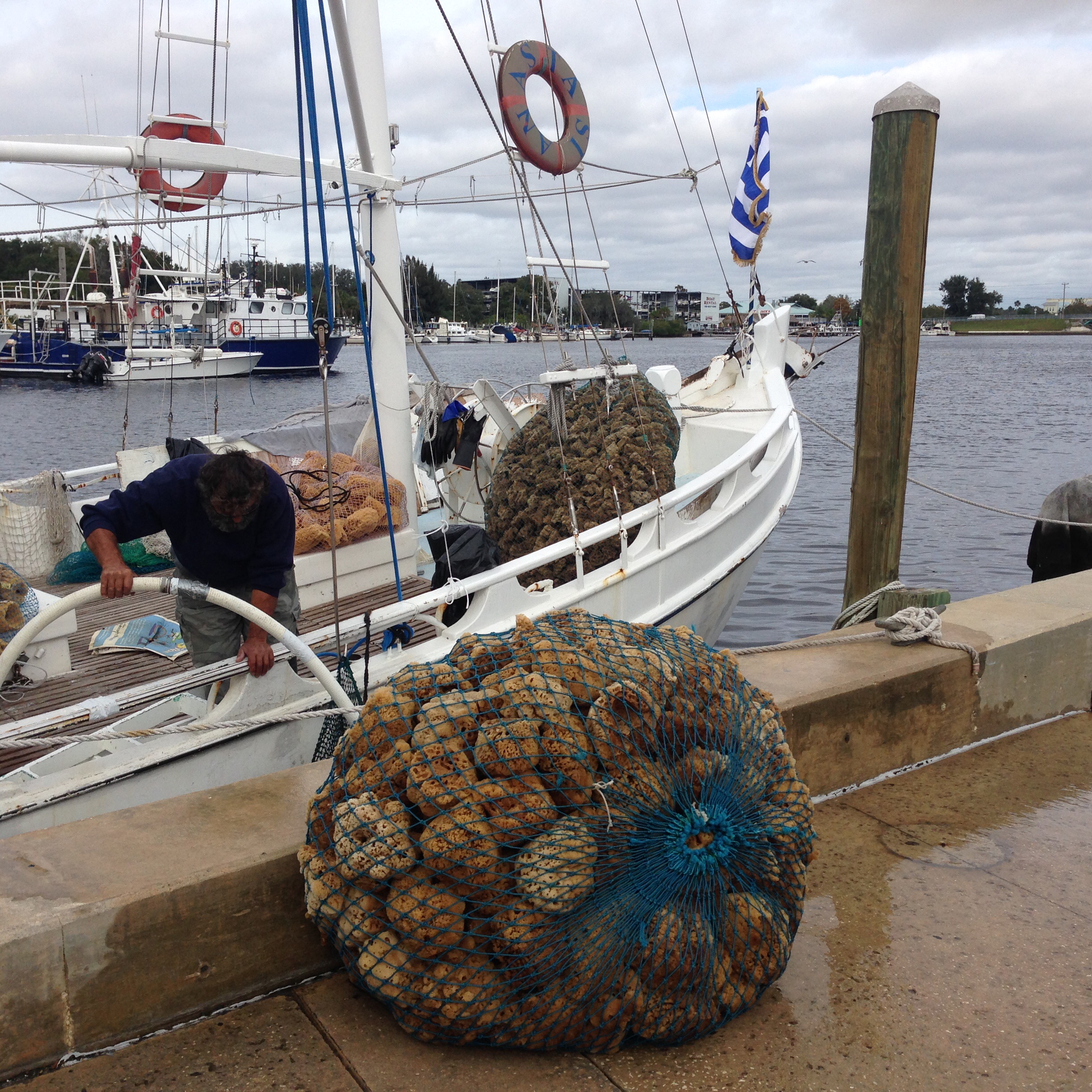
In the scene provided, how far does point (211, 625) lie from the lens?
4578mm

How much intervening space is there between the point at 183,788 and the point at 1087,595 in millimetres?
4605


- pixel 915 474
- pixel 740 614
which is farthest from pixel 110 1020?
pixel 915 474

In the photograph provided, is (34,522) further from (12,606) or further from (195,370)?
(195,370)

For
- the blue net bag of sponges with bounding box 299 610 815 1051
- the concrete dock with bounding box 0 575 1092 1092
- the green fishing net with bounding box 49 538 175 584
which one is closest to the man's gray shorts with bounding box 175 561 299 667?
the concrete dock with bounding box 0 575 1092 1092

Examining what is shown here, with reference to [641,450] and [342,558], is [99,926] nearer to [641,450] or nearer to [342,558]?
[342,558]

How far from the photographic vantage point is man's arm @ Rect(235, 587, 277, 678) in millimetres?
4273

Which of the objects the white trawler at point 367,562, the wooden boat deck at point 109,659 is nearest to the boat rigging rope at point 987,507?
the white trawler at point 367,562

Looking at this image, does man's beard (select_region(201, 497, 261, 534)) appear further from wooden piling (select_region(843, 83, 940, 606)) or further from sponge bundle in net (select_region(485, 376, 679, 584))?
sponge bundle in net (select_region(485, 376, 679, 584))

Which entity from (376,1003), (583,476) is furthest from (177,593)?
(583,476)

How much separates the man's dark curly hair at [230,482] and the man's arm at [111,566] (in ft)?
1.38

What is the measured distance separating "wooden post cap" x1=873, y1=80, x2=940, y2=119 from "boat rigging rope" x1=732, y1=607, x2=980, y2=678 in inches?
93.0

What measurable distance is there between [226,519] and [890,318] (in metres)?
3.30

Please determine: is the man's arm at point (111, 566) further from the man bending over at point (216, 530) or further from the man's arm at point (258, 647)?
the man's arm at point (258, 647)

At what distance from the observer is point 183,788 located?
4.60 meters
